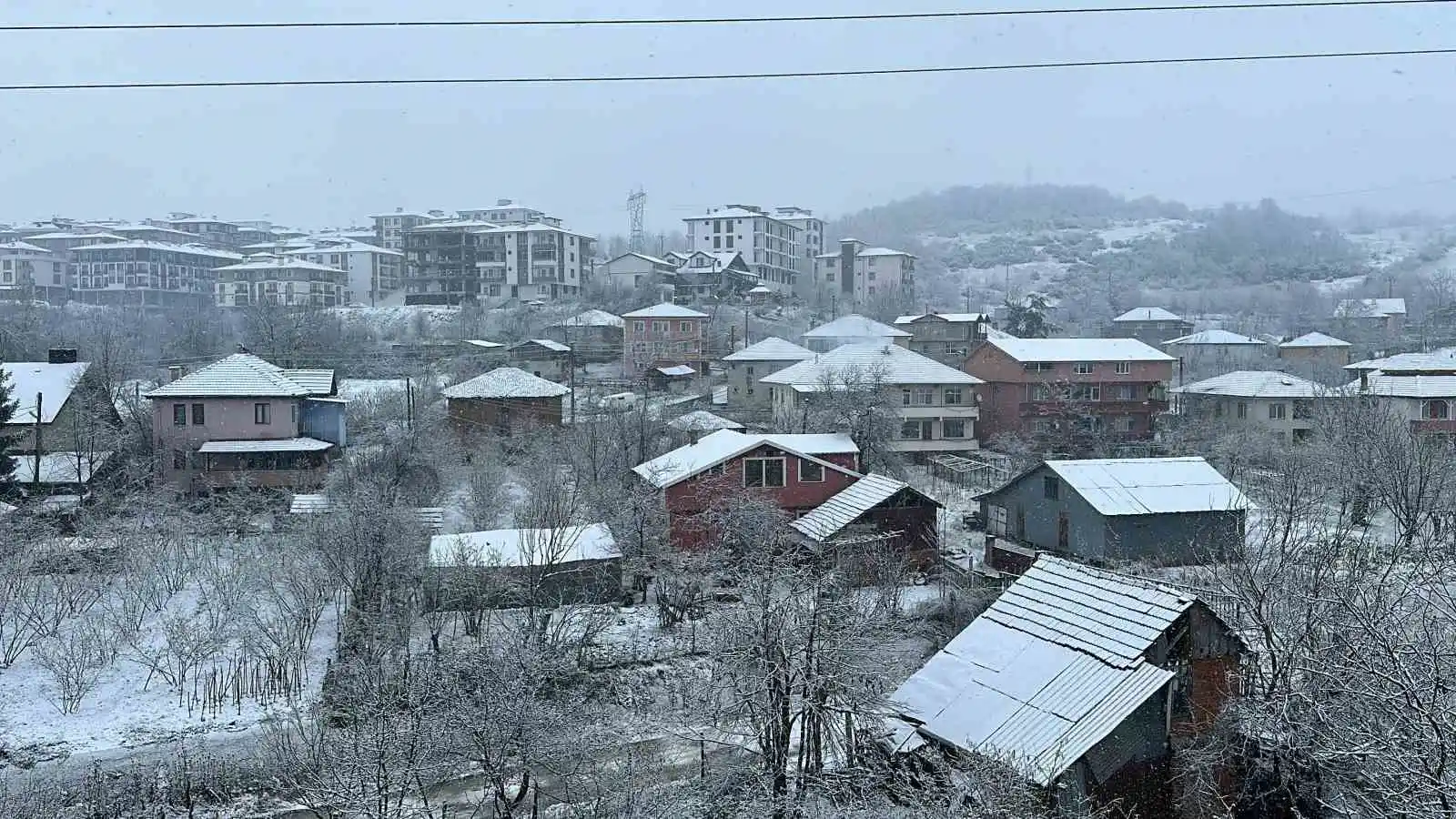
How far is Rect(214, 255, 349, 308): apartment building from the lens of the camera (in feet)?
163

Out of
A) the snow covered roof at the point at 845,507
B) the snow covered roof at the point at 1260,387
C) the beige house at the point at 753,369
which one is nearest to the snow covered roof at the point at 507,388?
the beige house at the point at 753,369

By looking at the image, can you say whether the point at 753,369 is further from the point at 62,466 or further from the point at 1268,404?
the point at 62,466

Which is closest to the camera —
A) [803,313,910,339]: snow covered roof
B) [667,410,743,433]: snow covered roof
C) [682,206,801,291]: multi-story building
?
[667,410,743,433]: snow covered roof

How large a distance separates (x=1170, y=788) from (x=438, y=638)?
8734mm

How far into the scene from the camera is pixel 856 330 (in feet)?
129

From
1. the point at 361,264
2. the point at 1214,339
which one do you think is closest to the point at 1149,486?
the point at 1214,339

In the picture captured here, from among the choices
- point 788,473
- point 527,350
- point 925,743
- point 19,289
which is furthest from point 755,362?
point 19,289

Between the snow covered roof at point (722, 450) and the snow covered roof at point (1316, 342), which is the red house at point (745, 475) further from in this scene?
the snow covered roof at point (1316, 342)

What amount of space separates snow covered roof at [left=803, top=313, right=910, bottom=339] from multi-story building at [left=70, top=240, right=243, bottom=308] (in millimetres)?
32841

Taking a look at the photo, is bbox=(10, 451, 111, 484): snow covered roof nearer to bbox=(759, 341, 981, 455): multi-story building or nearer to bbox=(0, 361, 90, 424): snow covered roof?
bbox=(0, 361, 90, 424): snow covered roof

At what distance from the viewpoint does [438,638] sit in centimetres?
1366

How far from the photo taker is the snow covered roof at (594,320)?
41688 millimetres

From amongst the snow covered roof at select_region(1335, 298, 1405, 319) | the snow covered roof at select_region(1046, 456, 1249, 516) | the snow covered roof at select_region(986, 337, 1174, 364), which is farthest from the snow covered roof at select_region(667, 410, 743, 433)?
the snow covered roof at select_region(1335, 298, 1405, 319)

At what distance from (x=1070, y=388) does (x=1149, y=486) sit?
38.8ft
